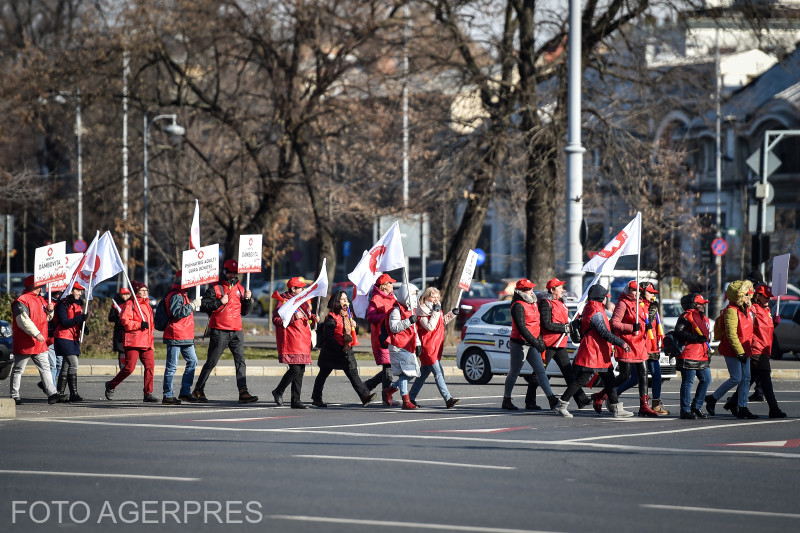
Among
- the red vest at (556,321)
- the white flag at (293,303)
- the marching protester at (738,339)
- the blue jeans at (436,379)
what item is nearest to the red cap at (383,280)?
the white flag at (293,303)

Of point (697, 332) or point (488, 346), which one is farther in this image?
point (488, 346)

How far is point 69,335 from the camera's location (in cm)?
1655

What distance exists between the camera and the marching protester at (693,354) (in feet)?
47.8

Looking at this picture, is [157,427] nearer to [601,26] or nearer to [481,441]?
[481,441]

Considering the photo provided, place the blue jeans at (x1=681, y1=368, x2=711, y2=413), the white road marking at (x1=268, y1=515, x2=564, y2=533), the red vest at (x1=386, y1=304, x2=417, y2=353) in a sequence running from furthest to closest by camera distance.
→ the red vest at (x1=386, y1=304, x2=417, y2=353)
the blue jeans at (x1=681, y1=368, x2=711, y2=413)
the white road marking at (x1=268, y1=515, x2=564, y2=533)

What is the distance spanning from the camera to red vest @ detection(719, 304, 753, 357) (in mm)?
14695

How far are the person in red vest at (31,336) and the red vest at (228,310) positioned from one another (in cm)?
210

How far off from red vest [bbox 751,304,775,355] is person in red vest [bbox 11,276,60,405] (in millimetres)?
8609

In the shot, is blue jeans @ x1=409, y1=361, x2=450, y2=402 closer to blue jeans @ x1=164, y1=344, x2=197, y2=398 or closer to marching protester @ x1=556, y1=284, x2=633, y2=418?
marching protester @ x1=556, y1=284, x2=633, y2=418

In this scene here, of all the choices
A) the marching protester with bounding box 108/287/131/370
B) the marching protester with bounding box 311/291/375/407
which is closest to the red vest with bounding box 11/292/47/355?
the marching protester with bounding box 108/287/131/370

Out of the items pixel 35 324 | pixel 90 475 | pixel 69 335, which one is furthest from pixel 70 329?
pixel 90 475

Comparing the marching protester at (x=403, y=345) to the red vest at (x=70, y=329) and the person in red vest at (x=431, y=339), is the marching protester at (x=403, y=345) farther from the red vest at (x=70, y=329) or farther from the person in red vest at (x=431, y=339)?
the red vest at (x=70, y=329)

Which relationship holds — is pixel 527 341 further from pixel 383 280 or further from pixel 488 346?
pixel 488 346

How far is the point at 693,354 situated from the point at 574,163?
7.57 metres
